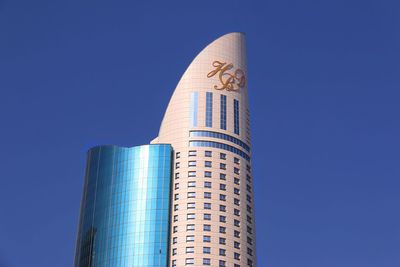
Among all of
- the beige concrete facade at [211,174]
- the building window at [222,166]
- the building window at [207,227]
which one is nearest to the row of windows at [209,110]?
the beige concrete facade at [211,174]

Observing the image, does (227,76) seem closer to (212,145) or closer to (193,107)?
(193,107)

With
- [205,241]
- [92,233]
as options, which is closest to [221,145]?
[205,241]

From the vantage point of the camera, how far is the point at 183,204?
178 m

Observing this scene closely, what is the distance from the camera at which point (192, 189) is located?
588ft

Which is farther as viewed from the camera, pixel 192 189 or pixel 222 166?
pixel 222 166

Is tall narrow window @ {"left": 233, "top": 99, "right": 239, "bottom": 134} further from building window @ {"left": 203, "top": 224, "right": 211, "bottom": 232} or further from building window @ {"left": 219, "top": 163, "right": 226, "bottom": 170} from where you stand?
building window @ {"left": 203, "top": 224, "right": 211, "bottom": 232}

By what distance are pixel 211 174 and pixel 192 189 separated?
550 cm

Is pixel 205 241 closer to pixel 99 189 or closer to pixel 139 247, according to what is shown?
pixel 139 247

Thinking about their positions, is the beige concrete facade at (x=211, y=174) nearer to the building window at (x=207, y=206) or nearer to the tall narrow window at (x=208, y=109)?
the building window at (x=207, y=206)

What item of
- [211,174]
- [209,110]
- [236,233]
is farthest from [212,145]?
[236,233]

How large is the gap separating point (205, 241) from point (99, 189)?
30.9m

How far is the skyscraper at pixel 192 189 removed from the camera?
17462 centimetres


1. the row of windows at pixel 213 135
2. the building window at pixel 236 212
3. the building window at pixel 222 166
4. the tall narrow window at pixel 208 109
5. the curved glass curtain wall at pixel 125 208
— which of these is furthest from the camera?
the tall narrow window at pixel 208 109

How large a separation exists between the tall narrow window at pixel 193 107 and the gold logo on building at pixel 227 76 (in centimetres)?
546
